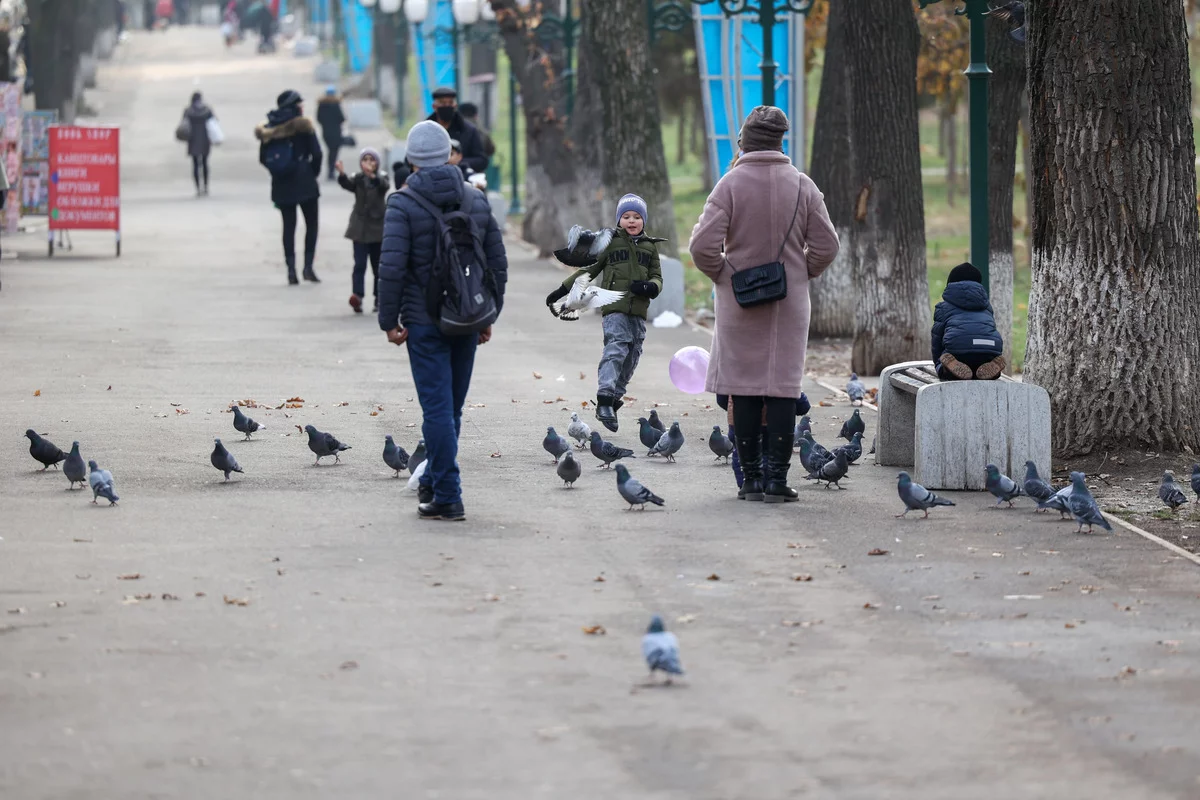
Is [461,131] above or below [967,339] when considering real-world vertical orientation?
above

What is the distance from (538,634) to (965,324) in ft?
13.5

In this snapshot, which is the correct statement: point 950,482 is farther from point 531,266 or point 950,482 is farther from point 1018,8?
point 531,266

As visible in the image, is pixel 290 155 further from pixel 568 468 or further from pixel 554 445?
pixel 568 468

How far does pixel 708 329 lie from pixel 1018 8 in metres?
7.08

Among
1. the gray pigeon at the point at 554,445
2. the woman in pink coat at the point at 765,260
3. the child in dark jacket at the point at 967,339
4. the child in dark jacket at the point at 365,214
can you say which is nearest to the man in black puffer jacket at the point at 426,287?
the woman in pink coat at the point at 765,260

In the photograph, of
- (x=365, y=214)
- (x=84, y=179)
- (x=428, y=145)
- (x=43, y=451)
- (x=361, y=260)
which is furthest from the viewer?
(x=84, y=179)

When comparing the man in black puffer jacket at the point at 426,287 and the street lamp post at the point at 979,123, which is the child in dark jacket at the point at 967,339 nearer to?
the street lamp post at the point at 979,123

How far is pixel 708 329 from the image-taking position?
18984 mm

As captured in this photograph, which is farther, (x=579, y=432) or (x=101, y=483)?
(x=579, y=432)

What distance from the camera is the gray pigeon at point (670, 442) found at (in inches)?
435

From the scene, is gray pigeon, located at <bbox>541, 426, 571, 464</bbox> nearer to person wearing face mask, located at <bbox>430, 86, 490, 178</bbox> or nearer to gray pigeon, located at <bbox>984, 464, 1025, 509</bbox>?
gray pigeon, located at <bbox>984, 464, 1025, 509</bbox>

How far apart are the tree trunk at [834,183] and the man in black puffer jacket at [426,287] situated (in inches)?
354

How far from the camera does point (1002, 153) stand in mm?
17344

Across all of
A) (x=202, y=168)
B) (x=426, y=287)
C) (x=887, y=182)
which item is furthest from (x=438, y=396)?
(x=202, y=168)
